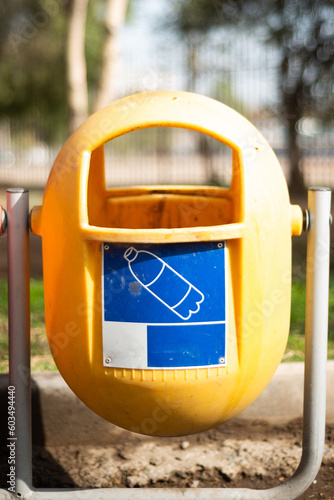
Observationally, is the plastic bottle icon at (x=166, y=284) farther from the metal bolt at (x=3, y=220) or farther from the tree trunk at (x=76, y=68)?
the tree trunk at (x=76, y=68)

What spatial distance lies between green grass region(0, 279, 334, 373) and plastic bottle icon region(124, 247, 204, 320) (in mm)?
1501

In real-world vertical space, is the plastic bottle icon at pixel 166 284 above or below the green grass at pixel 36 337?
above

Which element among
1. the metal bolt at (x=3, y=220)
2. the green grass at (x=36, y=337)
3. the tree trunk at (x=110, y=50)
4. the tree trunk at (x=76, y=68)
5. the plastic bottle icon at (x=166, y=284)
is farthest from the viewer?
the tree trunk at (x=76, y=68)

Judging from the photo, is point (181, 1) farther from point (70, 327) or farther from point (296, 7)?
point (70, 327)

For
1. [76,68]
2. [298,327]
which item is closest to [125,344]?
[298,327]

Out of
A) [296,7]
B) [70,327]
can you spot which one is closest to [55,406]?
[70,327]

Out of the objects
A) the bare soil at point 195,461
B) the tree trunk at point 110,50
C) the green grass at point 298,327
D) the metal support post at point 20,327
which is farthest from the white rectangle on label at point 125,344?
the tree trunk at point 110,50

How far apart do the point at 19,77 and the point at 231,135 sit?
15877 mm

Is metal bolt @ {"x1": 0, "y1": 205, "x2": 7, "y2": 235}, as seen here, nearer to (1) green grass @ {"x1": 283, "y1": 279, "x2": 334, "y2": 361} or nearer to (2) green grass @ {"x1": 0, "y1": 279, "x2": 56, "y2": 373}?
(2) green grass @ {"x1": 0, "y1": 279, "x2": 56, "y2": 373}

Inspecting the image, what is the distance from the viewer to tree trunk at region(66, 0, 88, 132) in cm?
685

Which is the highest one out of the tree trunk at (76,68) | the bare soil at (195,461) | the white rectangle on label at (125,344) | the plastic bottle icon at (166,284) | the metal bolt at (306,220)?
the tree trunk at (76,68)

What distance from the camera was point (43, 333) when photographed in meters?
3.51

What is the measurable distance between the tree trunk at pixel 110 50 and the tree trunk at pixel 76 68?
0.68ft

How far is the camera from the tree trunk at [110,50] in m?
6.58
